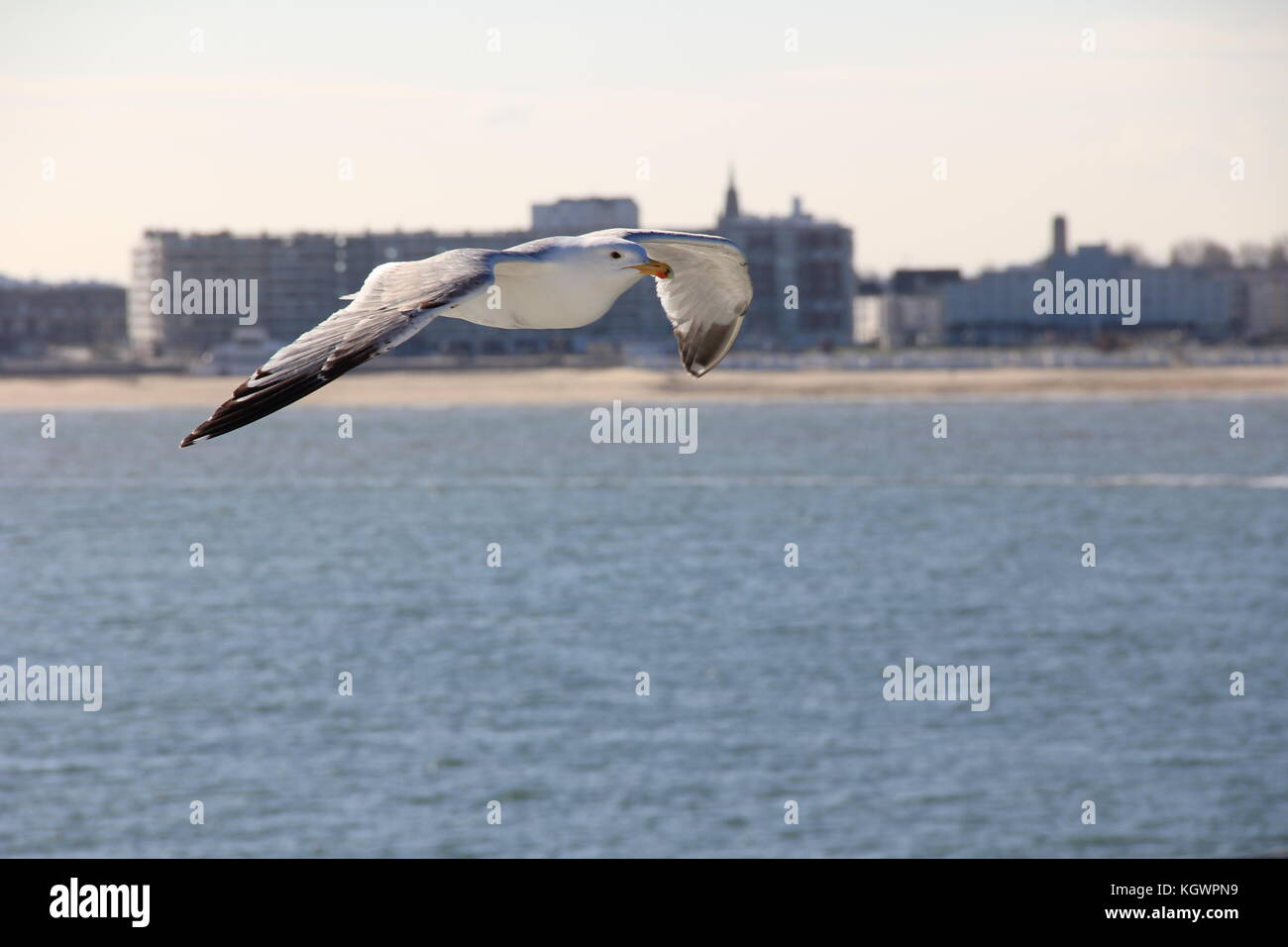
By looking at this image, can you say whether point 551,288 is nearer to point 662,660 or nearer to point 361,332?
point 361,332

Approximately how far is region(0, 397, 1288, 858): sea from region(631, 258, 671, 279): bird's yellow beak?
26.9 m

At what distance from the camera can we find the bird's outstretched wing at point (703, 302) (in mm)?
10648

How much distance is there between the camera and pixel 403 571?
264ft

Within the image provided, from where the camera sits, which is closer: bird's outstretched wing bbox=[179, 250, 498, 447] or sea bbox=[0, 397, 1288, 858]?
bird's outstretched wing bbox=[179, 250, 498, 447]

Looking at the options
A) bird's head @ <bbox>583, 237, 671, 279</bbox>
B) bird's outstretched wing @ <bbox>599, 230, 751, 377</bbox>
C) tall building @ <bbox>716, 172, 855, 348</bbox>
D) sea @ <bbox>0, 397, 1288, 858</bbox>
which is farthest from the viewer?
tall building @ <bbox>716, 172, 855, 348</bbox>

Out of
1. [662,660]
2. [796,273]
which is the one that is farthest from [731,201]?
[662,660]

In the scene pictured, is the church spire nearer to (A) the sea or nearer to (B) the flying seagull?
(A) the sea

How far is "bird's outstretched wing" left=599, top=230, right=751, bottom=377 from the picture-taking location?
10.6m

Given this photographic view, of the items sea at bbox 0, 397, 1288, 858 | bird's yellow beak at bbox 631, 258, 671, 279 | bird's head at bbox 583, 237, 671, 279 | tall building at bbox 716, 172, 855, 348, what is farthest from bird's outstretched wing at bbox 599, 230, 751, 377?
tall building at bbox 716, 172, 855, 348

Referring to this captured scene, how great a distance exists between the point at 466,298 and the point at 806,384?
160 m

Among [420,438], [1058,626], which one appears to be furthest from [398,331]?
[420,438]

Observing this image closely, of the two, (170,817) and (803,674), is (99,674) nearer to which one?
(170,817)

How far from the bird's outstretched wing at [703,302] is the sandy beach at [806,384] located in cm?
14137
